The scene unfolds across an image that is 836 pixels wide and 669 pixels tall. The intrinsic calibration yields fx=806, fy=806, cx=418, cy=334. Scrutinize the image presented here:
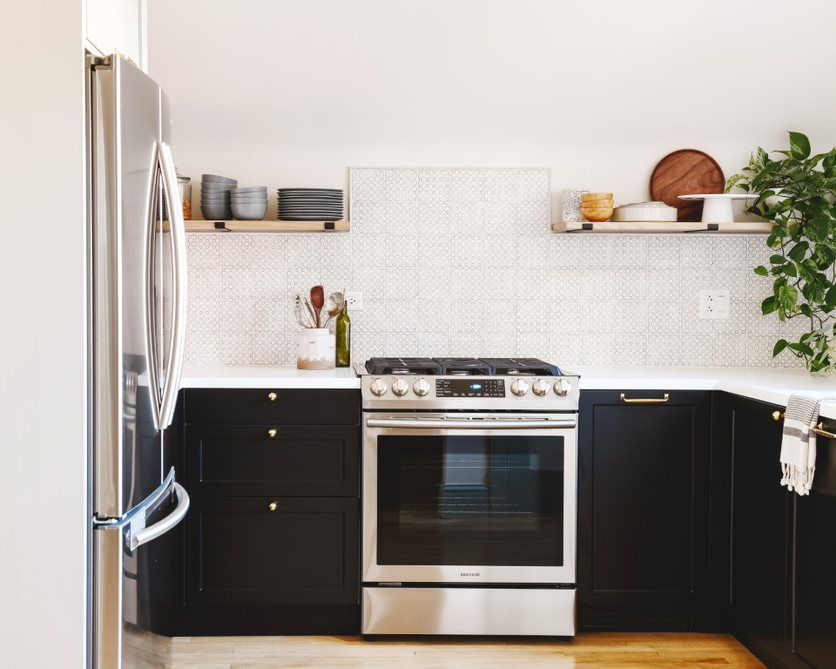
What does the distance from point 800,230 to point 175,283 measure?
101 inches

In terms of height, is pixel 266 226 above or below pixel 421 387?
above

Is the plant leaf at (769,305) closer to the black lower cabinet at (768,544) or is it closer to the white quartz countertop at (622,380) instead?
the white quartz countertop at (622,380)

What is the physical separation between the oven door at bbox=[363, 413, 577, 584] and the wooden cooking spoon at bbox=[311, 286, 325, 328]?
2.37 feet

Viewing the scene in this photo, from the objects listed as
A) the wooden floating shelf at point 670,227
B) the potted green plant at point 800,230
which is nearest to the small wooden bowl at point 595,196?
the wooden floating shelf at point 670,227

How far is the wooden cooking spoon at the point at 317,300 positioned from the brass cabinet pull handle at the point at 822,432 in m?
2.01

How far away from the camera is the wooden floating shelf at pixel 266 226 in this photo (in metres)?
3.41

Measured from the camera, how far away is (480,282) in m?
3.76

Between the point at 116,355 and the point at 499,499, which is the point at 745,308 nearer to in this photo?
the point at 499,499

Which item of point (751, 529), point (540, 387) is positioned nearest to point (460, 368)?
point (540, 387)

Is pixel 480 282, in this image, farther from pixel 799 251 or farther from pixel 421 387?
pixel 799 251

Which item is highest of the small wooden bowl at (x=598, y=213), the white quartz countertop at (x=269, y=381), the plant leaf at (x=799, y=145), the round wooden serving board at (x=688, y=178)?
the plant leaf at (x=799, y=145)

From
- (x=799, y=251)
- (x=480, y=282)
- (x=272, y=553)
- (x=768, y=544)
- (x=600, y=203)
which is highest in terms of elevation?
(x=600, y=203)

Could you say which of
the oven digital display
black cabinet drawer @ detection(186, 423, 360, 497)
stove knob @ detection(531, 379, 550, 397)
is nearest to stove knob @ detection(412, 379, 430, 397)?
the oven digital display

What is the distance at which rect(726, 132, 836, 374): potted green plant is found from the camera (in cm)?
330
